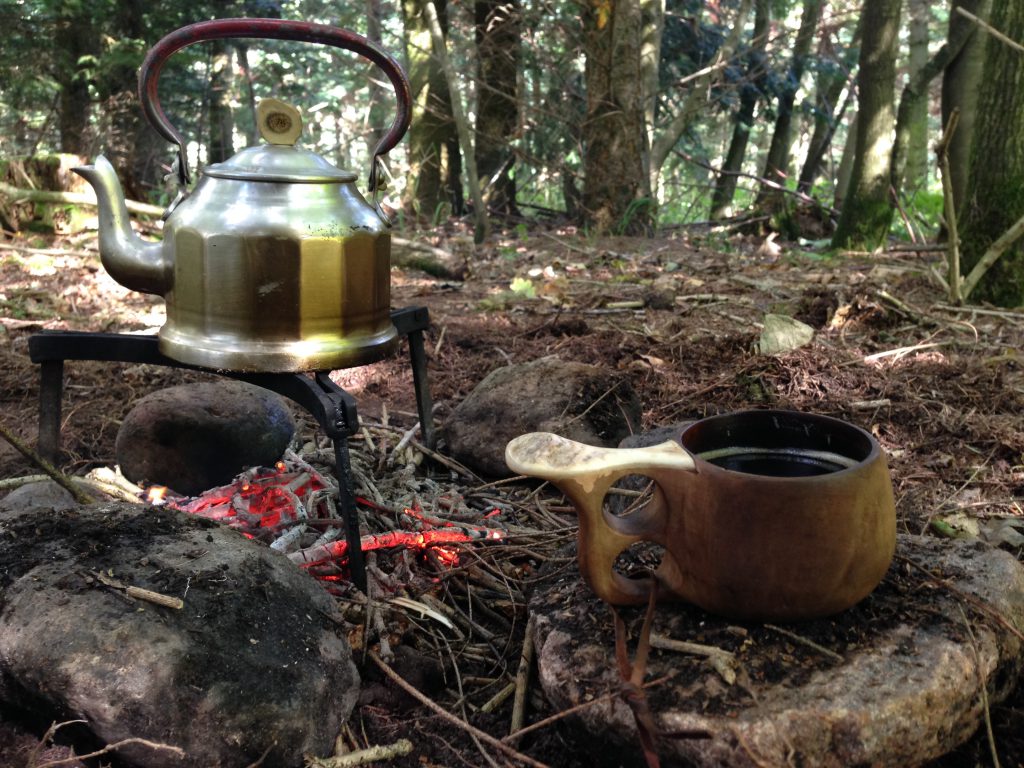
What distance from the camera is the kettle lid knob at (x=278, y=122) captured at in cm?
224

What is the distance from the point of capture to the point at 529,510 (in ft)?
8.69

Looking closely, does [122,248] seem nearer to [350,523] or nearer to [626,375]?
[350,523]

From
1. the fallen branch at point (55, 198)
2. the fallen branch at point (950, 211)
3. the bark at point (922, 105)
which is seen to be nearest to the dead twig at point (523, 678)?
the fallen branch at point (950, 211)

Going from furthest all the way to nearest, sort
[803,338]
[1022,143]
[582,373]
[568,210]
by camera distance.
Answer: [568,210] → [1022,143] → [803,338] → [582,373]

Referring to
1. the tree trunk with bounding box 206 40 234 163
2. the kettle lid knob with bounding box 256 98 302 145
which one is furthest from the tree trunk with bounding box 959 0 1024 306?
the tree trunk with bounding box 206 40 234 163

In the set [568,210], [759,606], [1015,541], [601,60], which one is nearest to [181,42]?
[759,606]

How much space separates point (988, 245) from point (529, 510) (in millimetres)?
3822

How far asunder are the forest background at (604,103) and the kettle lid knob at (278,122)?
344 cm

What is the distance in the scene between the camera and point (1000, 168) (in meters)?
4.95

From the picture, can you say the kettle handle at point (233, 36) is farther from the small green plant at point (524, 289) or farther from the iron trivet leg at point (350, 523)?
the small green plant at point (524, 289)

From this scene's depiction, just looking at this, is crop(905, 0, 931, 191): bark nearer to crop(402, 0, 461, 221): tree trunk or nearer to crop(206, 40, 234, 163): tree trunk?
crop(402, 0, 461, 221): tree trunk

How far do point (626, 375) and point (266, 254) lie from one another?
1.80 m

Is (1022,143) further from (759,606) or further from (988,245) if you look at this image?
(759,606)

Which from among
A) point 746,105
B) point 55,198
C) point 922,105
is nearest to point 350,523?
point 55,198
